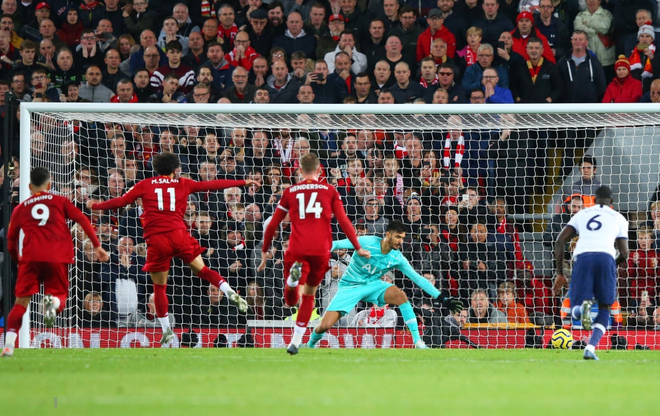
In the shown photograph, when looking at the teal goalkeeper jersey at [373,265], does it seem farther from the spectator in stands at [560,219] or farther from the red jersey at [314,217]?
the spectator in stands at [560,219]

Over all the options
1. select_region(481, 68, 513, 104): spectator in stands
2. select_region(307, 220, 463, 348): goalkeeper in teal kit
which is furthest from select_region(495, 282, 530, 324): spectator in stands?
select_region(481, 68, 513, 104): spectator in stands

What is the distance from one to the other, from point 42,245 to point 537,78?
771 cm

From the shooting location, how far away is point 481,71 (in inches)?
563

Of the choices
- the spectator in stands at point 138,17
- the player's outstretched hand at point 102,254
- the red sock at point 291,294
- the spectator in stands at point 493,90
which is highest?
the spectator in stands at point 138,17

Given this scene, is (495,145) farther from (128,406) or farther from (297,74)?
(128,406)

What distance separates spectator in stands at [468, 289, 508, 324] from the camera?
12305 mm

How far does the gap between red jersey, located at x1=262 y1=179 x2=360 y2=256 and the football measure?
A: 11.8ft

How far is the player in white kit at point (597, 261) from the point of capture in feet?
30.5

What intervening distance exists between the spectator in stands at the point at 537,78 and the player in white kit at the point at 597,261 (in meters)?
4.86

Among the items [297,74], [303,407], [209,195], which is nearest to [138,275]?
[209,195]

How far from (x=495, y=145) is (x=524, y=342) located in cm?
298

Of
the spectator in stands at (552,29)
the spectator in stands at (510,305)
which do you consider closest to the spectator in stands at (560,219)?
the spectator in stands at (510,305)

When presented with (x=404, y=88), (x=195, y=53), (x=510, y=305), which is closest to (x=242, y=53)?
(x=195, y=53)

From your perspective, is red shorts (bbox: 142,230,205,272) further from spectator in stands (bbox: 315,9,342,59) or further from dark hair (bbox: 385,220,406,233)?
spectator in stands (bbox: 315,9,342,59)
